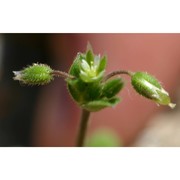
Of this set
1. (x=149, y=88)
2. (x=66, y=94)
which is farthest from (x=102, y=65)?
(x=66, y=94)

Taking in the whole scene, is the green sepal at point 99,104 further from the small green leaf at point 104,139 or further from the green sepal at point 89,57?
the small green leaf at point 104,139

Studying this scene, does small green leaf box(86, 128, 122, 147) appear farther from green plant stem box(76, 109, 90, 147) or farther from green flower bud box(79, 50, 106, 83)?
green flower bud box(79, 50, 106, 83)

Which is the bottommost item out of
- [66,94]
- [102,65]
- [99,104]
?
[66,94]

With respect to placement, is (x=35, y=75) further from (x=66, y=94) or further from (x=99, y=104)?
(x=66, y=94)

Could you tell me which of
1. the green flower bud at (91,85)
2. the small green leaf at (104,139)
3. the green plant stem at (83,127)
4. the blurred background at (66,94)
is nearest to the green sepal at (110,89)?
the green flower bud at (91,85)

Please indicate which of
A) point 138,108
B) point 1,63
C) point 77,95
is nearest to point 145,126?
point 138,108

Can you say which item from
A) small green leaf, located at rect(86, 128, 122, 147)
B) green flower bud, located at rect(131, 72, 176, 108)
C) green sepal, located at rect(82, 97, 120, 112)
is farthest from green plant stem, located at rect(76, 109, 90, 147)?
small green leaf, located at rect(86, 128, 122, 147)
